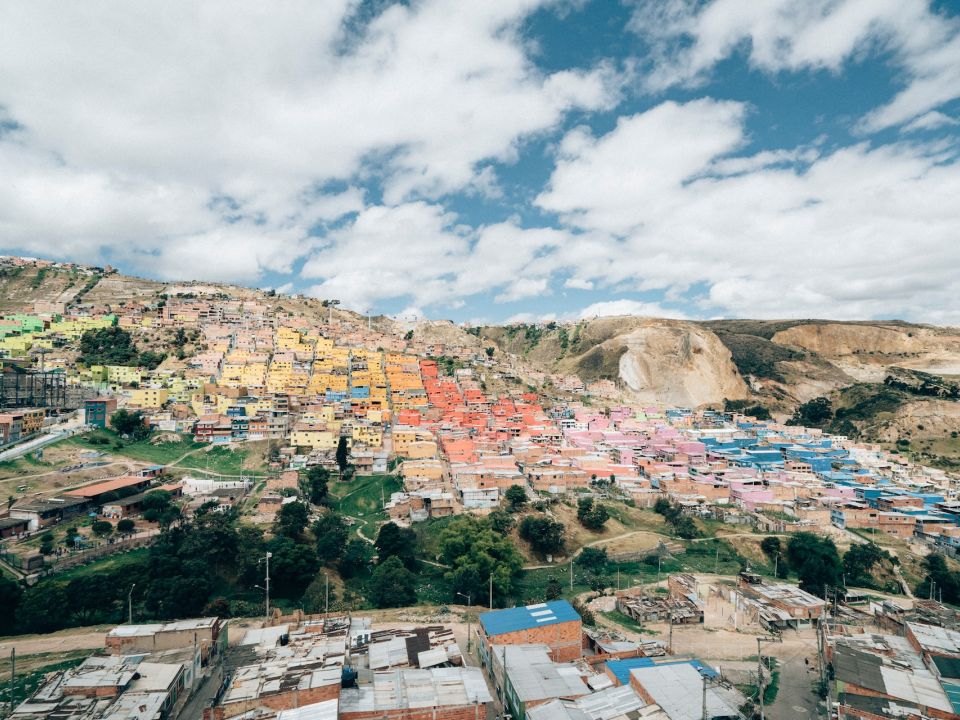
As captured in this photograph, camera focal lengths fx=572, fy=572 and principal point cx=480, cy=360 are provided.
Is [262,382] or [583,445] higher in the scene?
[262,382]

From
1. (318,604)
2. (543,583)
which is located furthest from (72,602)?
(543,583)

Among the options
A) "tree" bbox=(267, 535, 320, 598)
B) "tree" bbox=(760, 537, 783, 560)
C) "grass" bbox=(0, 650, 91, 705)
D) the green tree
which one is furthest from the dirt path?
the green tree

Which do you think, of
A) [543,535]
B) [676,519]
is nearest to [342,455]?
[543,535]

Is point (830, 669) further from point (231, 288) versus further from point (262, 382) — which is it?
point (231, 288)

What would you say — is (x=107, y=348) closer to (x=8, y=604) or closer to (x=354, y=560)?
(x=8, y=604)

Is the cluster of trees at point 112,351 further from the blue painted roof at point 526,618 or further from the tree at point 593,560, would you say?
the blue painted roof at point 526,618

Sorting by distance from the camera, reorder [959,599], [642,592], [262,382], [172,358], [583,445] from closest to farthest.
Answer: [642,592] < [959,599] < [583,445] < [262,382] < [172,358]

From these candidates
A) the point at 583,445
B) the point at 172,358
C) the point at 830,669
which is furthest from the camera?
the point at 172,358
